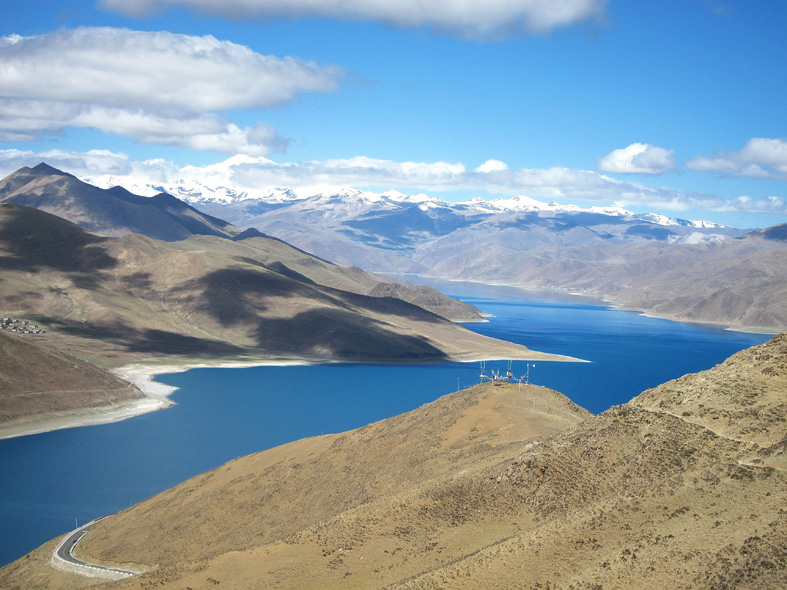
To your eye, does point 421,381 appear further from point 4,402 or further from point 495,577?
point 495,577

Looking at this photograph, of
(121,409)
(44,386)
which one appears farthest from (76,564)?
(44,386)

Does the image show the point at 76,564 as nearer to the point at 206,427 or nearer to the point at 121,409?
the point at 206,427

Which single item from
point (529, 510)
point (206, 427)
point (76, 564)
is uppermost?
point (529, 510)

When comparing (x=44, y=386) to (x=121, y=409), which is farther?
(x=121, y=409)

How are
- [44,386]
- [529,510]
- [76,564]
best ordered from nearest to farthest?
[529,510] → [76,564] → [44,386]

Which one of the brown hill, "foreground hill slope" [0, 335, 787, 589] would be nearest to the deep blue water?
the brown hill

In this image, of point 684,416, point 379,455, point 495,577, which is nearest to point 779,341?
point 684,416
